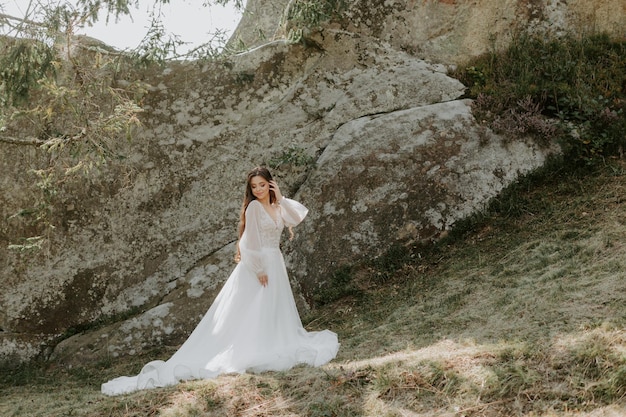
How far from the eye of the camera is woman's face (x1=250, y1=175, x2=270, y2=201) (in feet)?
21.7

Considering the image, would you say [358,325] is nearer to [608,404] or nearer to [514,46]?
[608,404]

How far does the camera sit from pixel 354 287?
25.5ft

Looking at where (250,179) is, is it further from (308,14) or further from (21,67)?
(308,14)

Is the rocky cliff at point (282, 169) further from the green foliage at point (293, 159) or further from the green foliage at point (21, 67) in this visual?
the green foliage at point (21, 67)

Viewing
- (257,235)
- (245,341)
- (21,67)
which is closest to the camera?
(245,341)

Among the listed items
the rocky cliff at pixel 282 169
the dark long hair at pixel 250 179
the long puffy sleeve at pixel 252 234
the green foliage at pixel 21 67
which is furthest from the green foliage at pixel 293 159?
the green foliage at pixel 21 67

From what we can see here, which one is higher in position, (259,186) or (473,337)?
(259,186)

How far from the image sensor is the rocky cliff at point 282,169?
26.7 feet

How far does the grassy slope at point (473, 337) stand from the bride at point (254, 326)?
30 cm

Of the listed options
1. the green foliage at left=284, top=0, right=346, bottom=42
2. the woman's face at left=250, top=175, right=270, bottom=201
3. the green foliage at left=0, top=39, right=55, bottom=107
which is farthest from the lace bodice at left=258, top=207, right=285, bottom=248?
the green foliage at left=284, top=0, right=346, bottom=42

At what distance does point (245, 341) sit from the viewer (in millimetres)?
6164

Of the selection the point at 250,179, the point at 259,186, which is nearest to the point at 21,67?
the point at 250,179

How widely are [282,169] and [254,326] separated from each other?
3.20m

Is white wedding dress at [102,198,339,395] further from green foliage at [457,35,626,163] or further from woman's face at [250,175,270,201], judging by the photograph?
green foliage at [457,35,626,163]
